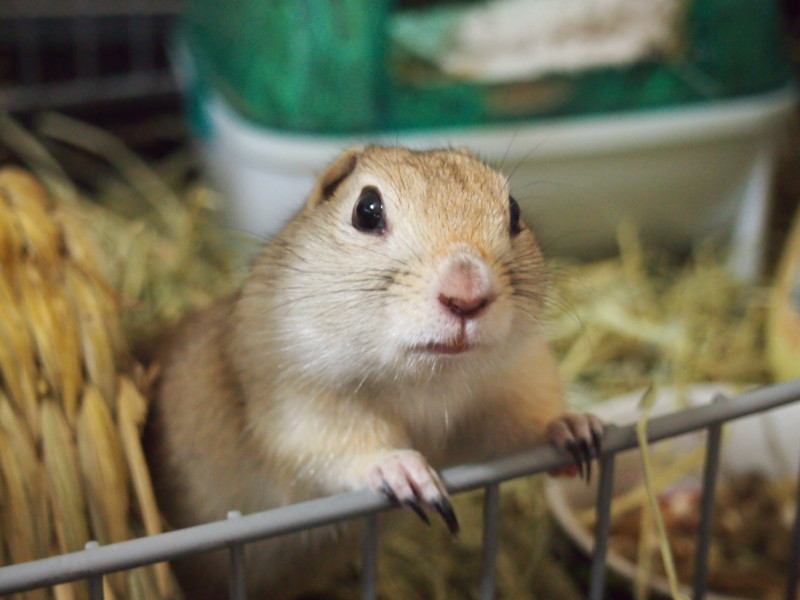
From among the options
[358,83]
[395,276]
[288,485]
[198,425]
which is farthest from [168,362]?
[358,83]

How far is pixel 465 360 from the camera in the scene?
1134 mm

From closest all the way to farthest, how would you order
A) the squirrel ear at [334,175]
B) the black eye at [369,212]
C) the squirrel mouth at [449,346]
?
the squirrel mouth at [449,346] → the black eye at [369,212] → the squirrel ear at [334,175]

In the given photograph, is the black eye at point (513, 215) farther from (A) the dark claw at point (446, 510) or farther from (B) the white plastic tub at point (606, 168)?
(B) the white plastic tub at point (606, 168)

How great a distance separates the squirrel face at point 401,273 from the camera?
1.04 metres

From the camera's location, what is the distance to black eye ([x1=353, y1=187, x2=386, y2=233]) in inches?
46.6

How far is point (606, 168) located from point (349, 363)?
142cm

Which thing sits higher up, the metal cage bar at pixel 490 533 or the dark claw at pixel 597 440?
the dark claw at pixel 597 440

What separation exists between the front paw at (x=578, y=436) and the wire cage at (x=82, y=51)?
7.04ft

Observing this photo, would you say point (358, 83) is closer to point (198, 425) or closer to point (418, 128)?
point (418, 128)

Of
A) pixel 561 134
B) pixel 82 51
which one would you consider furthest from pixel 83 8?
pixel 561 134

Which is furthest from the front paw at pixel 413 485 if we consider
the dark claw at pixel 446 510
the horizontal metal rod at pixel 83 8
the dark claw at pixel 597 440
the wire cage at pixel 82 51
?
the horizontal metal rod at pixel 83 8

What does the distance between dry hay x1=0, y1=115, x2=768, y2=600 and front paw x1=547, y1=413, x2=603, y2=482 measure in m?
0.15

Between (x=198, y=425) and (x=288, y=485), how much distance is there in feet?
0.60

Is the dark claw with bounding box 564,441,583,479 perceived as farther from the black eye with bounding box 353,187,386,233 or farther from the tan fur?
the black eye with bounding box 353,187,386,233
